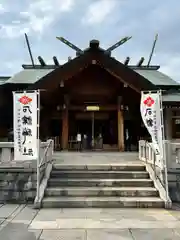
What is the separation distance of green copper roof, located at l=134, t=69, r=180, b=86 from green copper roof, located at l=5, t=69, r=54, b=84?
7274 millimetres

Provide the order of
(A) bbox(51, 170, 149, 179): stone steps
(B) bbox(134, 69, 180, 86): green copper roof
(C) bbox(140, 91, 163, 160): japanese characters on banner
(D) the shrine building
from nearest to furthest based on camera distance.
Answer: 1. (C) bbox(140, 91, 163, 160): japanese characters on banner
2. (A) bbox(51, 170, 149, 179): stone steps
3. (D) the shrine building
4. (B) bbox(134, 69, 180, 86): green copper roof

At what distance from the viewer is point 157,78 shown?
18.1m

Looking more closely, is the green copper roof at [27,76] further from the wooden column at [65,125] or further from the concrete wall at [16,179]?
the concrete wall at [16,179]

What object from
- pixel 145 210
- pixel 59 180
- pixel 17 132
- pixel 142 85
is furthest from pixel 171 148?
pixel 142 85

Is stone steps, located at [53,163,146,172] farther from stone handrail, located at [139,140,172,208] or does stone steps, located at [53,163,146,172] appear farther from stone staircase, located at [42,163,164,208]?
stone handrail, located at [139,140,172,208]

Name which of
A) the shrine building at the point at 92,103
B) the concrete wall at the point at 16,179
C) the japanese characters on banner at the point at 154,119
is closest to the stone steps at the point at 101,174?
the concrete wall at the point at 16,179

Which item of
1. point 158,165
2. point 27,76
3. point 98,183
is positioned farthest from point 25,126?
point 27,76

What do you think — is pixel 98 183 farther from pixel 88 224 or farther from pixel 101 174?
pixel 88 224

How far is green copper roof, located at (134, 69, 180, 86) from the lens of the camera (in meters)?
16.8

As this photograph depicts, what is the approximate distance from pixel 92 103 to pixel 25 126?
7.77 meters

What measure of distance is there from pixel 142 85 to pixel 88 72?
2936 millimetres

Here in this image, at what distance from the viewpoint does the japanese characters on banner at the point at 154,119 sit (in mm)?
7195

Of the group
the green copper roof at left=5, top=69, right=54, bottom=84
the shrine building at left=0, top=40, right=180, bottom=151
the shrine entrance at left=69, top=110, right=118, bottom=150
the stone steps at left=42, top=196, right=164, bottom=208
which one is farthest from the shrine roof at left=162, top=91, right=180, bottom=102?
the stone steps at left=42, top=196, right=164, bottom=208

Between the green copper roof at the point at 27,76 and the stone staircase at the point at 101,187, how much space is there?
859 cm
